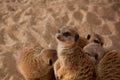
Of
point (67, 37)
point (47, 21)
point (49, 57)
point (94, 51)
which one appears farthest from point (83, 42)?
point (47, 21)

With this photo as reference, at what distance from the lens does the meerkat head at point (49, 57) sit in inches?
93.5

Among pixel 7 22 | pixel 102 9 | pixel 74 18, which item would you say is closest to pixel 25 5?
pixel 7 22

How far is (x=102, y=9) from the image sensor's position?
12.2 feet

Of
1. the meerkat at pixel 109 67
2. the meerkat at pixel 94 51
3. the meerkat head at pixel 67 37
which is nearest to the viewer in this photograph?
the meerkat head at pixel 67 37

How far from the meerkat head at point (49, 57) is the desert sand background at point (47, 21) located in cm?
61

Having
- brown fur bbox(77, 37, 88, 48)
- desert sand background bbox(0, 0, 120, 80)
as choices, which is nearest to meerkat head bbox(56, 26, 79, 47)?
brown fur bbox(77, 37, 88, 48)

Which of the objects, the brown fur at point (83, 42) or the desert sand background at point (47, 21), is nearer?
the brown fur at point (83, 42)

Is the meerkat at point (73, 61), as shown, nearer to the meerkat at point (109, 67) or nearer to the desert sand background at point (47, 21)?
the meerkat at point (109, 67)

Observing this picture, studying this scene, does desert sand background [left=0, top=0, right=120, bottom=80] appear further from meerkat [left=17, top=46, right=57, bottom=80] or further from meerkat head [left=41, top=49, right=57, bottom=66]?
meerkat head [left=41, top=49, right=57, bottom=66]

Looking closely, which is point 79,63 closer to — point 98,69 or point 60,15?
point 98,69

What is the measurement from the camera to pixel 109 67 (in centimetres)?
228

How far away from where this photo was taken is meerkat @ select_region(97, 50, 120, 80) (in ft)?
7.32

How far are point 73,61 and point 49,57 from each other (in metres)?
0.24

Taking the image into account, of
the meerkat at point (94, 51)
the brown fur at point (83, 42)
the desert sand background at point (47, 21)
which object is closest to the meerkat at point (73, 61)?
the meerkat at point (94, 51)
